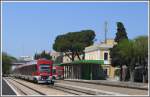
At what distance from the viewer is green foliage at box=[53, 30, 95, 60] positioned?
4416 inches

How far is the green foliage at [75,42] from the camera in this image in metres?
112

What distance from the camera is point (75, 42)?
11494cm

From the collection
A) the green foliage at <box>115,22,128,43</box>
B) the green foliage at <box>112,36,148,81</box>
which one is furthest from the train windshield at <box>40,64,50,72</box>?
the green foliage at <box>115,22,128,43</box>

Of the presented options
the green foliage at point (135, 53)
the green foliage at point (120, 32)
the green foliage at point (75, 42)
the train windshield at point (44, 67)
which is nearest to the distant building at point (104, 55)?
the green foliage at point (75, 42)

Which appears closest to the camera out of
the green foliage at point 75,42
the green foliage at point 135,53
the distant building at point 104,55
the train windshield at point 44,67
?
the train windshield at point 44,67

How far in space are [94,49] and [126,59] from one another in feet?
85.8

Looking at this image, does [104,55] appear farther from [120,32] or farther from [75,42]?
[75,42]

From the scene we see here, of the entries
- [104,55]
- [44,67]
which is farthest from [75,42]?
[44,67]

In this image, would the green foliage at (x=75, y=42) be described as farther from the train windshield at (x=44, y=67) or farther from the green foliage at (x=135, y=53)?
the train windshield at (x=44, y=67)

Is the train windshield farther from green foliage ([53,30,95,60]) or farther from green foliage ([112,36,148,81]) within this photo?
green foliage ([53,30,95,60])

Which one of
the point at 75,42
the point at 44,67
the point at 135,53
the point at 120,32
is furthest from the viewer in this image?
the point at 75,42

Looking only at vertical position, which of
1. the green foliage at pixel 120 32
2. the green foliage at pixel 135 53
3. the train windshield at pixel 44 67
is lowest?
the train windshield at pixel 44 67

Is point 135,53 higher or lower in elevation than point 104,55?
lower

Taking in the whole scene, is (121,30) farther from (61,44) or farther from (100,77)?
(61,44)
